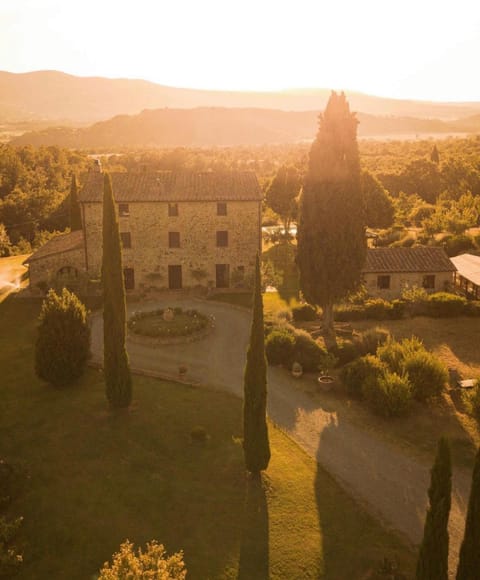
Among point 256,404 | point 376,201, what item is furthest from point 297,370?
point 376,201

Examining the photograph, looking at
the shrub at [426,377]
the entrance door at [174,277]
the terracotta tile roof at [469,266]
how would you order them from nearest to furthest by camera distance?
the shrub at [426,377], the terracotta tile roof at [469,266], the entrance door at [174,277]

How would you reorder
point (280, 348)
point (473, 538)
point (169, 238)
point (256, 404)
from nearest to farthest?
point (473, 538) → point (256, 404) → point (280, 348) → point (169, 238)

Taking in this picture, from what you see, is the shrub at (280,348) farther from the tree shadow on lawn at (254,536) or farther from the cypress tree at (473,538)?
the cypress tree at (473,538)

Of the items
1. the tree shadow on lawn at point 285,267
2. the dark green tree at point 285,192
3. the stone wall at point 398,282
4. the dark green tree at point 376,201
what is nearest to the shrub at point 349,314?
the stone wall at point 398,282

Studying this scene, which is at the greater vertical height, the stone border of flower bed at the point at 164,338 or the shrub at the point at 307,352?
the shrub at the point at 307,352

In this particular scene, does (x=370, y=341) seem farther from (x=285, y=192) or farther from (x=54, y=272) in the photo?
(x=285, y=192)

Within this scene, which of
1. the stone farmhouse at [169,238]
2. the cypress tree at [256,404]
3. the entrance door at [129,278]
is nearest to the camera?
the cypress tree at [256,404]

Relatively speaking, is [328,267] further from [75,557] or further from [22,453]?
[75,557]

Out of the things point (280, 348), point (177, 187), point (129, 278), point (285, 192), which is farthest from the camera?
point (285, 192)
